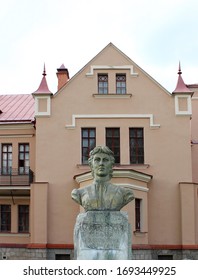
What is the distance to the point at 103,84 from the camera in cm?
2934

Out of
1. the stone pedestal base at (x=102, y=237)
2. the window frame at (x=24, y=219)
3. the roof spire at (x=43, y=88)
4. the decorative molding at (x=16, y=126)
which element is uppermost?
the roof spire at (x=43, y=88)

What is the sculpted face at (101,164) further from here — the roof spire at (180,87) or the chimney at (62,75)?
the chimney at (62,75)

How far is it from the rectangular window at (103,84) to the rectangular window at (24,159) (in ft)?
19.4

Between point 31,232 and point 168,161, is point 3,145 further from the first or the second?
point 168,161

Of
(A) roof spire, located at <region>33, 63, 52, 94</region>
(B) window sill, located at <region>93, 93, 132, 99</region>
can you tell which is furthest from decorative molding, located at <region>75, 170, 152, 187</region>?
(A) roof spire, located at <region>33, 63, 52, 94</region>

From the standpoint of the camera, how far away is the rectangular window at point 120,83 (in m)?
29.3

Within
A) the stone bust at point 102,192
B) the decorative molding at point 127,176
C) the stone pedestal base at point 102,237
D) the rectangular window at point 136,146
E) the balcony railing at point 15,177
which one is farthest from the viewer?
the balcony railing at point 15,177

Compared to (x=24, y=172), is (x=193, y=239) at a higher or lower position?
lower

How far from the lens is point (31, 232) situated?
2811 cm

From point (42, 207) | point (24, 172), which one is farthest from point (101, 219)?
point (24, 172)

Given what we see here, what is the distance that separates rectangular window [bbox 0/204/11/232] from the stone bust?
2372 cm

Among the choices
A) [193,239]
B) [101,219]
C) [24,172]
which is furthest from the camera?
[24,172]

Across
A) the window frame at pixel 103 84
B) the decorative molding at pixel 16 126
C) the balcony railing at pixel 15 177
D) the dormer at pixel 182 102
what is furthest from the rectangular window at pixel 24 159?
the dormer at pixel 182 102

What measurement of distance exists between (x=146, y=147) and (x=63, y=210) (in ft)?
18.2
